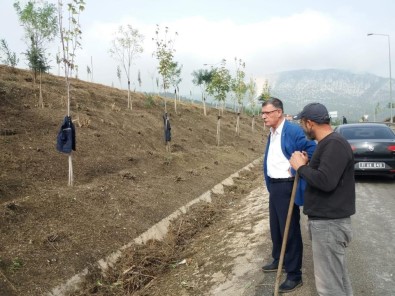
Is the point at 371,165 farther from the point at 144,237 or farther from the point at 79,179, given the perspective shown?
the point at 79,179

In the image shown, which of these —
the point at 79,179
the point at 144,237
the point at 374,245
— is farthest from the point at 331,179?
the point at 79,179

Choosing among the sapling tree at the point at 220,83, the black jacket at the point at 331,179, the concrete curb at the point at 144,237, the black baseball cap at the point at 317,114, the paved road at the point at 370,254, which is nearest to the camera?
the black jacket at the point at 331,179

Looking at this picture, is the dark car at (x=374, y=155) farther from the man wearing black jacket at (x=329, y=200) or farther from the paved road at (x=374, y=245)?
the man wearing black jacket at (x=329, y=200)

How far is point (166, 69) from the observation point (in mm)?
14906

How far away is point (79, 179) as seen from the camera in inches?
333

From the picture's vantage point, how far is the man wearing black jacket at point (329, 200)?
270 cm

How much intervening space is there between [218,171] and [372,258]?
7.85m

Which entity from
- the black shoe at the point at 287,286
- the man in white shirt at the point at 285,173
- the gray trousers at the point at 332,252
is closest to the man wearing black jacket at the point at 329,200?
the gray trousers at the point at 332,252

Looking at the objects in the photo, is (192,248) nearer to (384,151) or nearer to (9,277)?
(9,277)

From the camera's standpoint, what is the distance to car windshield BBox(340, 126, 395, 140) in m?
9.71

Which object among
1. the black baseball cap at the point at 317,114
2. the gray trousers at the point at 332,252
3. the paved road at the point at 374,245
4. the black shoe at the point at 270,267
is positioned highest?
the black baseball cap at the point at 317,114

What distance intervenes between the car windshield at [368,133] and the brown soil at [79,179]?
4.01 meters

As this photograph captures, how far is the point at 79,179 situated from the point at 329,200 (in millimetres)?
6778

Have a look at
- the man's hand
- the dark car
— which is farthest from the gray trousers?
the dark car
